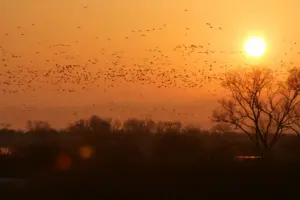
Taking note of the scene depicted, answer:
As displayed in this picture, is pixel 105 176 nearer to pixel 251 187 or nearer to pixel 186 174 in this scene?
pixel 186 174

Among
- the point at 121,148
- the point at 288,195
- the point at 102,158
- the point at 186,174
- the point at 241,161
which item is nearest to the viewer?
the point at 288,195

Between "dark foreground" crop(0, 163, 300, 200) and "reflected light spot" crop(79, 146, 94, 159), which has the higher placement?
"reflected light spot" crop(79, 146, 94, 159)

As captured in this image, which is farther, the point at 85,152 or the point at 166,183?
the point at 85,152

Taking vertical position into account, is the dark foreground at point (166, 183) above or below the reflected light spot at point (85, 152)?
below

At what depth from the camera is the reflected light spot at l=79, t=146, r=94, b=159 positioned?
47200 mm

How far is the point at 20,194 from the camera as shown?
33344 millimetres

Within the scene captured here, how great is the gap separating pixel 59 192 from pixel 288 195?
11.2 meters

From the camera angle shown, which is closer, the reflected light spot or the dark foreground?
the dark foreground

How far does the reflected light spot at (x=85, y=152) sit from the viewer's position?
47.2m

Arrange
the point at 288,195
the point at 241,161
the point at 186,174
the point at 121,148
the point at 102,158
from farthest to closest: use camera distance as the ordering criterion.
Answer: the point at 121,148 < the point at 102,158 < the point at 241,161 < the point at 186,174 < the point at 288,195

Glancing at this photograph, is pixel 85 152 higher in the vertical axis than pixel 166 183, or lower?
higher

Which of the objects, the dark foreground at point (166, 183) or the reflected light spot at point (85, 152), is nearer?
the dark foreground at point (166, 183)

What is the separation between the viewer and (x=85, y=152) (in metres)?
50.2

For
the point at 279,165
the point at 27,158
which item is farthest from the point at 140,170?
the point at 27,158
